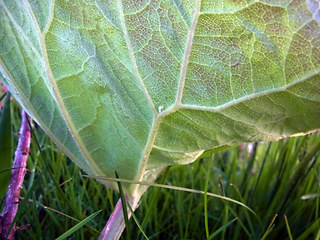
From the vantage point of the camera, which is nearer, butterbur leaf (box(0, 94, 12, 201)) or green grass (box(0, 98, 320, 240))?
butterbur leaf (box(0, 94, 12, 201))

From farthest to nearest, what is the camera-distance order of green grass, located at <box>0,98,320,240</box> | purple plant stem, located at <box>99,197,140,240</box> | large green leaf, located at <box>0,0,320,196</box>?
green grass, located at <box>0,98,320,240</box> → purple plant stem, located at <box>99,197,140,240</box> → large green leaf, located at <box>0,0,320,196</box>

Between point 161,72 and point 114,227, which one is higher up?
point 161,72

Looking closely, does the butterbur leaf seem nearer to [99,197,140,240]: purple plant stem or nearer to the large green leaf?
the large green leaf

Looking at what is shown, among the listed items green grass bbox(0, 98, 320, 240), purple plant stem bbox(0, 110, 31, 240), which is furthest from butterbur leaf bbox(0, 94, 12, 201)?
green grass bbox(0, 98, 320, 240)

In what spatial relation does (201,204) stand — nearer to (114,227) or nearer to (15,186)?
(114,227)

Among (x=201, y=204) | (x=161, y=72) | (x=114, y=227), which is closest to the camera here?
(x=161, y=72)

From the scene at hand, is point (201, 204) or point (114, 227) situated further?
point (201, 204)

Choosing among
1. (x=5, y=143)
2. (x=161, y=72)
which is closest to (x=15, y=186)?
(x=5, y=143)

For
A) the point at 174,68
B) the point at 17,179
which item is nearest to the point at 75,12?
the point at 174,68
